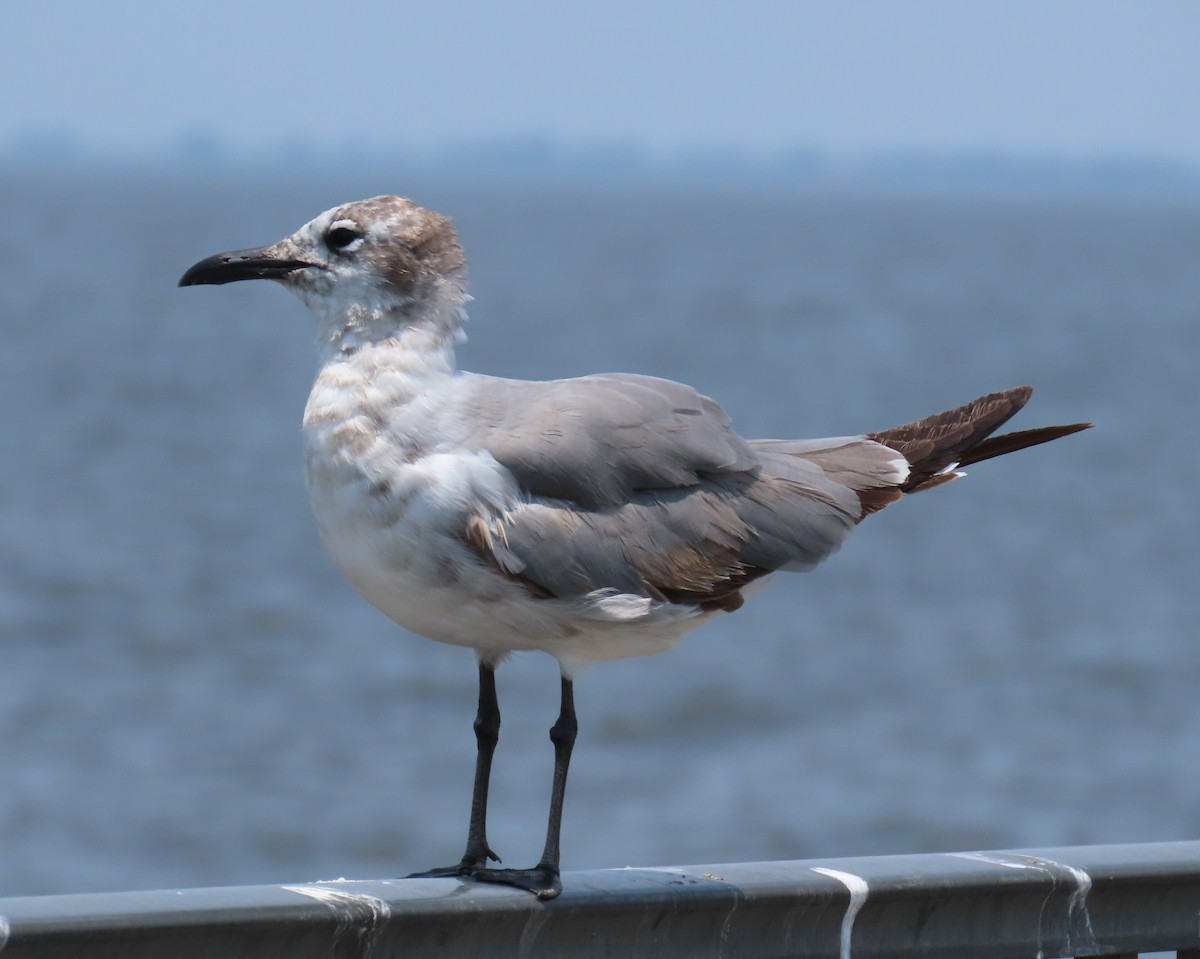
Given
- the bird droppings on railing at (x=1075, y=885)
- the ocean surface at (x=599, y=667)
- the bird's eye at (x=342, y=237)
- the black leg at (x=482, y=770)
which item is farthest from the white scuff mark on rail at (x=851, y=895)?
the ocean surface at (x=599, y=667)

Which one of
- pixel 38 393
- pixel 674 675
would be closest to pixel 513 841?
pixel 674 675

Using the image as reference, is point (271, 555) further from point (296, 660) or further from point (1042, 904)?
point (1042, 904)

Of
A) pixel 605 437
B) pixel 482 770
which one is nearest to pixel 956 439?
pixel 605 437

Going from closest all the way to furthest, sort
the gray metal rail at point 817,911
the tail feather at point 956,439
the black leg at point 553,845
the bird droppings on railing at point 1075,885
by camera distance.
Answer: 1. the gray metal rail at point 817,911
2. the bird droppings on railing at point 1075,885
3. the black leg at point 553,845
4. the tail feather at point 956,439

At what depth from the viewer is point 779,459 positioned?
3.86 m

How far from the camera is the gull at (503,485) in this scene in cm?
316

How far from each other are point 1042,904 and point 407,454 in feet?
4.23

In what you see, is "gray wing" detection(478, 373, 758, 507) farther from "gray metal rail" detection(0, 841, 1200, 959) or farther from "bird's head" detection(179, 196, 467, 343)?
"gray metal rail" detection(0, 841, 1200, 959)

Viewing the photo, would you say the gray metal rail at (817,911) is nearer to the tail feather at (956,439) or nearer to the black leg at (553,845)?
the black leg at (553,845)

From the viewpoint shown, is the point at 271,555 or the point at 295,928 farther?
the point at 271,555

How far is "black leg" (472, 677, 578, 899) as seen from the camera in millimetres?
2725

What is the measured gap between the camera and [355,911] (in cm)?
231

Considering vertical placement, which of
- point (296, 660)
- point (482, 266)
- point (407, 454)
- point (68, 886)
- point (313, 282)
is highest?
point (482, 266)

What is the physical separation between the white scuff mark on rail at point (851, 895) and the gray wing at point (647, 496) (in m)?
0.87
